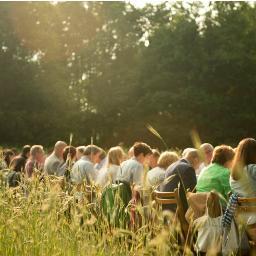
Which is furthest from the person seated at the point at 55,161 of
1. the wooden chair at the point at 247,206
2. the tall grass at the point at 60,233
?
the tall grass at the point at 60,233

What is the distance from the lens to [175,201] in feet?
18.6

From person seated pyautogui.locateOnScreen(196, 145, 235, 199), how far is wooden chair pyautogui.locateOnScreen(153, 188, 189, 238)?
1.98ft

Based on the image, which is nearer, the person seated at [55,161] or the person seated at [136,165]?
the person seated at [136,165]

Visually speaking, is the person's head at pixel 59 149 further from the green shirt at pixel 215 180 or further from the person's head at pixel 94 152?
the green shirt at pixel 215 180

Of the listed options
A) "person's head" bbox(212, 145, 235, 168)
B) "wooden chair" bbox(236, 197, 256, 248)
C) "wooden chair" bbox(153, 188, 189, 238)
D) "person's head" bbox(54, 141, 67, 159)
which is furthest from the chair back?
"person's head" bbox(54, 141, 67, 159)

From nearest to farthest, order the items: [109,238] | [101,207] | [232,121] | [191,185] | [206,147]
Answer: [109,238] < [101,207] < [191,185] < [206,147] < [232,121]

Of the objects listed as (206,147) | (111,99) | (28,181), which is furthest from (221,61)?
(28,181)

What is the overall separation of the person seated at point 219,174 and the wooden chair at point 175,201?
0.60 m

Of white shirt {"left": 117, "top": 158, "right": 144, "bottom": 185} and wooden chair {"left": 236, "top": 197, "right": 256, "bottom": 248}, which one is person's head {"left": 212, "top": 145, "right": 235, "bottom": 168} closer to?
wooden chair {"left": 236, "top": 197, "right": 256, "bottom": 248}

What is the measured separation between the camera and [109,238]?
384 cm

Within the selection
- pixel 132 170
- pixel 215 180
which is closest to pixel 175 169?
pixel 215 180

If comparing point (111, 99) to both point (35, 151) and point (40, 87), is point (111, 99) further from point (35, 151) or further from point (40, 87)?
point (35, 151)

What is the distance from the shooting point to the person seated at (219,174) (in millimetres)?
6387

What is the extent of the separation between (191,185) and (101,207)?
235 centimetres
